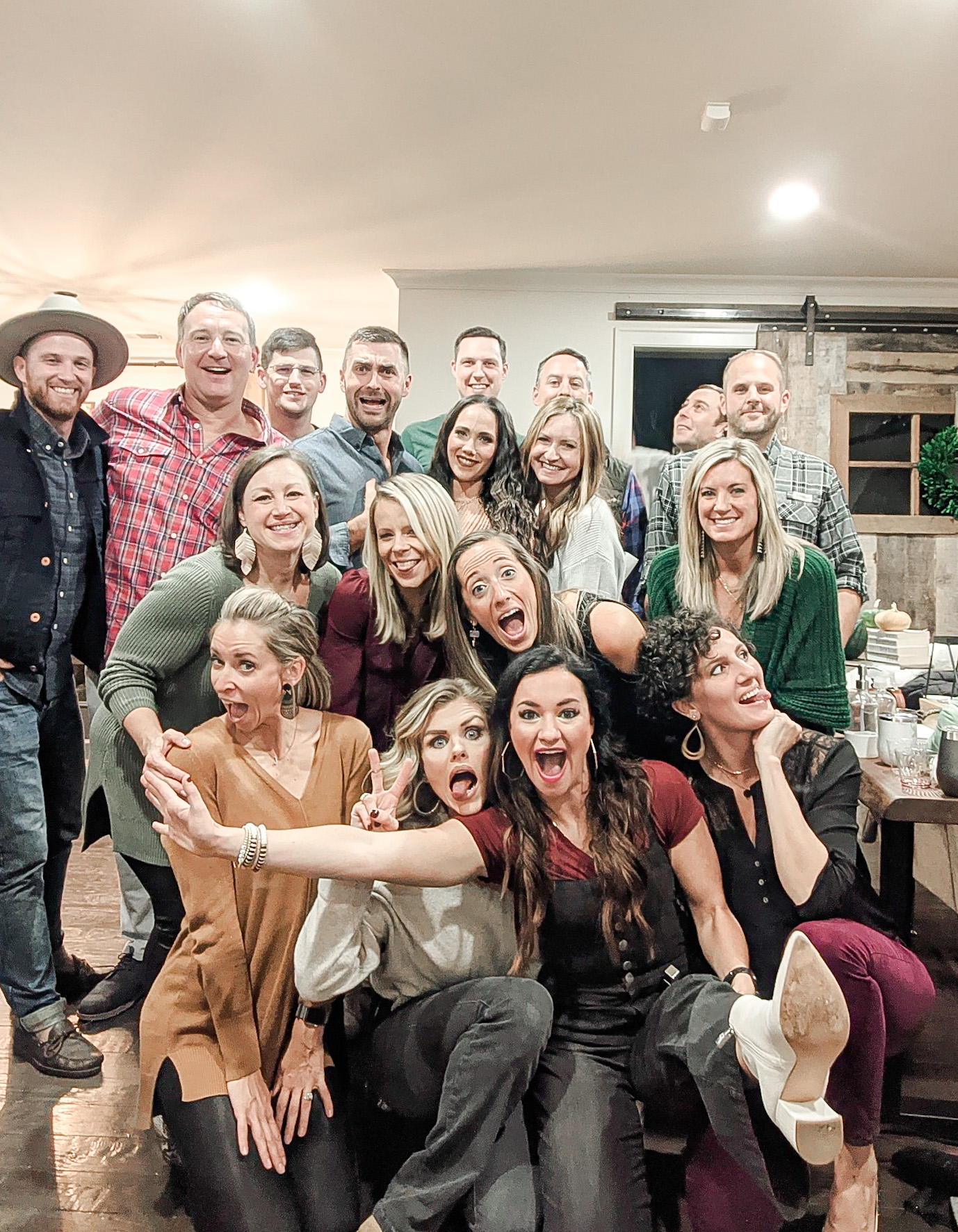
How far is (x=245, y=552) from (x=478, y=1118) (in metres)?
1.18

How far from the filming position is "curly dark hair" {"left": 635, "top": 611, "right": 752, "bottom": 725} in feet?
6.12

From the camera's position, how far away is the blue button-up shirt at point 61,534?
226 cm

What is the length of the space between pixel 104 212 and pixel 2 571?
274 cm

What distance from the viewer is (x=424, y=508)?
6.30ft

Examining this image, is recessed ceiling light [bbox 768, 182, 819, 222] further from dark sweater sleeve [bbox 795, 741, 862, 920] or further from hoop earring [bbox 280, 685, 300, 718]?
hoop earring [bbox 280, 685, 300, 718]

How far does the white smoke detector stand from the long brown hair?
2.39 meters

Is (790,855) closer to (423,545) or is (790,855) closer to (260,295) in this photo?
(423,545)

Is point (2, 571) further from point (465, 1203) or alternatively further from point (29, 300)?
point (29, 300)

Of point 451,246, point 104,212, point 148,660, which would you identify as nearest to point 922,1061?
point 148,660

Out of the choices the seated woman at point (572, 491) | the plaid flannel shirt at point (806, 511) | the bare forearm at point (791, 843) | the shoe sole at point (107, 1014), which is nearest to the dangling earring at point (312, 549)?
the seated woman at point (572, 491)

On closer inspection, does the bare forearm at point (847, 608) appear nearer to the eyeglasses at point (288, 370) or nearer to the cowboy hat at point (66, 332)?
the eyeglasses at point (288, 370)

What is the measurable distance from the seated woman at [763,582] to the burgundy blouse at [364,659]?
0.60 meters

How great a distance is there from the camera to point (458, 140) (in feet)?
11.7

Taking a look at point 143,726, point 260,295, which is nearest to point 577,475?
point 143,726
